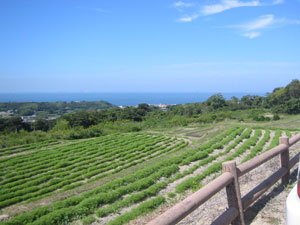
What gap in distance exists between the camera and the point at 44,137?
25484 millimetres

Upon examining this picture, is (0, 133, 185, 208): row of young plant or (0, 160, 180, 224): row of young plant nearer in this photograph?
(0, 160, 180, 224): row of young plant

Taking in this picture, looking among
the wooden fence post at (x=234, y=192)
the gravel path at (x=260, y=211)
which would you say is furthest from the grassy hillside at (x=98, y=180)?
the wooden fence post at (x=234, y=192)

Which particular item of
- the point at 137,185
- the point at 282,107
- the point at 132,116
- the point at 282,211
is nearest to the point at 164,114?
the point at 132,116

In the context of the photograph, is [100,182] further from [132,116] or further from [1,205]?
[132,116]

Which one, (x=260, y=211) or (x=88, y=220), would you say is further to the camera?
(x=88, y=220)

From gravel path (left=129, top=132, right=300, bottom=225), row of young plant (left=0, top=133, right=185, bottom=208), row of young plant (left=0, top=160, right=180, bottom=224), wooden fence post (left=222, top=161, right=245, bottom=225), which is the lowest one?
row of young plant (left=0, top=133, right=185, bottom=208)

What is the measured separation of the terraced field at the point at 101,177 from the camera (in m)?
6.91

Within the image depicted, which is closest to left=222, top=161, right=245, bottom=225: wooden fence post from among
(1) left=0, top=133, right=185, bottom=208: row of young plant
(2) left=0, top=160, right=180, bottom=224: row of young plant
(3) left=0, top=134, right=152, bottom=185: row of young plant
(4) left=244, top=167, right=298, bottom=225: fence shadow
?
(4) left=244, top=167, right=298, bottom=225: fence shadow

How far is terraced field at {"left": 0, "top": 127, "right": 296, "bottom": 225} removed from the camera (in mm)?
6914

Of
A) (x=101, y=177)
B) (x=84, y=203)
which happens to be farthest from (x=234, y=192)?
(x=101, y=177)

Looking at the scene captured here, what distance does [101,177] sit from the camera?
12172 millimetres

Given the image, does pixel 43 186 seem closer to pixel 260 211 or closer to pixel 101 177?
pixel 101 177

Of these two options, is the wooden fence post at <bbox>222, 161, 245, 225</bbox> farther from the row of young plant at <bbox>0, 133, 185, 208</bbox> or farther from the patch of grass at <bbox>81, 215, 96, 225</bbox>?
the row of young plant at <bbox>0, 133, 185, 208</bbox>

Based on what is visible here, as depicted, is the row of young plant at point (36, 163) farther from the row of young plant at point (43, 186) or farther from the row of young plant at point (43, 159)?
the row of young plant at point (43, 186)
